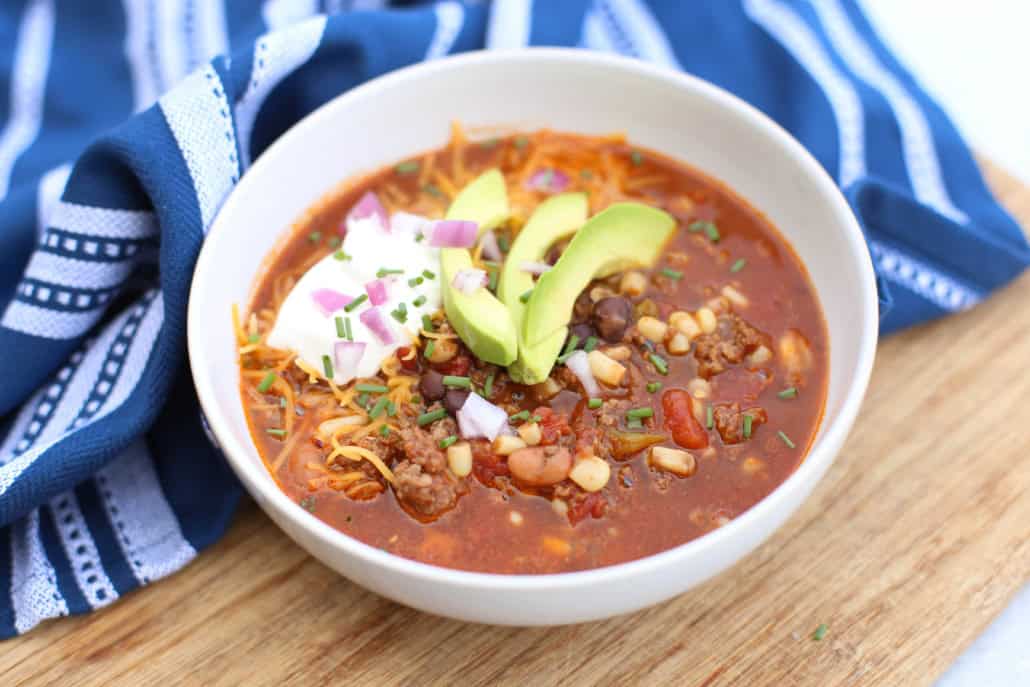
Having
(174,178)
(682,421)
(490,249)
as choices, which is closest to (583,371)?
(682,421)

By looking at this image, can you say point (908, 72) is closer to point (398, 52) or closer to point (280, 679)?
point (398, 52)

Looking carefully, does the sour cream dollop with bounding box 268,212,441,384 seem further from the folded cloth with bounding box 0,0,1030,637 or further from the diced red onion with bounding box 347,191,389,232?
the folded cloth with bounding box 0,0,1030,637

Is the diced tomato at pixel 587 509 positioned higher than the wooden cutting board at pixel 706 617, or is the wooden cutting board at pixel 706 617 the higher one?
the diced tomato at pixel 587 509

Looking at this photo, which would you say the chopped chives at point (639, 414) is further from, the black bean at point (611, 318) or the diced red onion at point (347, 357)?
the diced red onion at point (347, 357)

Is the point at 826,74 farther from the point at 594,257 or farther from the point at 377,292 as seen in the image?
the point at 377,292

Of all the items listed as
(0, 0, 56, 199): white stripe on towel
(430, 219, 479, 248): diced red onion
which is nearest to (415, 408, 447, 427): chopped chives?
(430, 219, 479, 248): diced red onion

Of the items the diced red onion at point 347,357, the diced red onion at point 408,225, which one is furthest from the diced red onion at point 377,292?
the diced red onion at point 408,225
